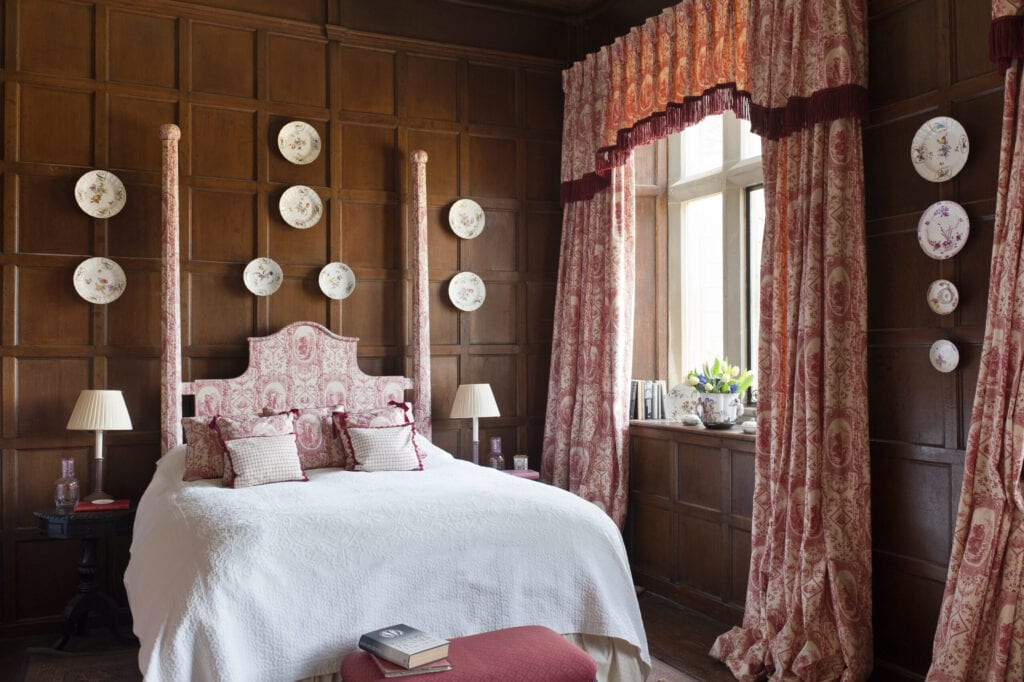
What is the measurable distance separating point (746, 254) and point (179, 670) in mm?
3748

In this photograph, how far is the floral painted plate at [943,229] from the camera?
3.19 m

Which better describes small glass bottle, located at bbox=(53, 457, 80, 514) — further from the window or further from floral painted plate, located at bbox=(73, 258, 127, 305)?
the window

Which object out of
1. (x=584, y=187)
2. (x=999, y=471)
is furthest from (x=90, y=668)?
(x=999, y=471)

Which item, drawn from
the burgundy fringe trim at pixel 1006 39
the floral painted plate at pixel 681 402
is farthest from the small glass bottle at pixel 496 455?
the burgundy fringe trim at pixel 1006 39

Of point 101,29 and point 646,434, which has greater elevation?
point 101,29

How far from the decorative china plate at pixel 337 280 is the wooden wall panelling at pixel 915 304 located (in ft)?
9.77

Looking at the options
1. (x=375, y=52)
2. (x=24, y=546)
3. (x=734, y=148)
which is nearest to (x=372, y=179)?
(x=375, y=52)

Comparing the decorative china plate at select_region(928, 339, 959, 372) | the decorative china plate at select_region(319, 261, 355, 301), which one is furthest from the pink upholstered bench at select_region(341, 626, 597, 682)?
the decorative china plate at select_region(319, 261, 355, 301)

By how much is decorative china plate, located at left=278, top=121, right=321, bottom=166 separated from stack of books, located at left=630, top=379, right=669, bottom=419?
2432mm

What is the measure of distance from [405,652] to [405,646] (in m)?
0.04

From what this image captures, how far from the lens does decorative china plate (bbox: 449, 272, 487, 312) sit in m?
5.50

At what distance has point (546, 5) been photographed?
5738 mm

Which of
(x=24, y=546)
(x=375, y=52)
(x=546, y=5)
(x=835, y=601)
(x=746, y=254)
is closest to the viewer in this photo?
(x=835, y=601)

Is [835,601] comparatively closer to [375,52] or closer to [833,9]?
[833,9]
